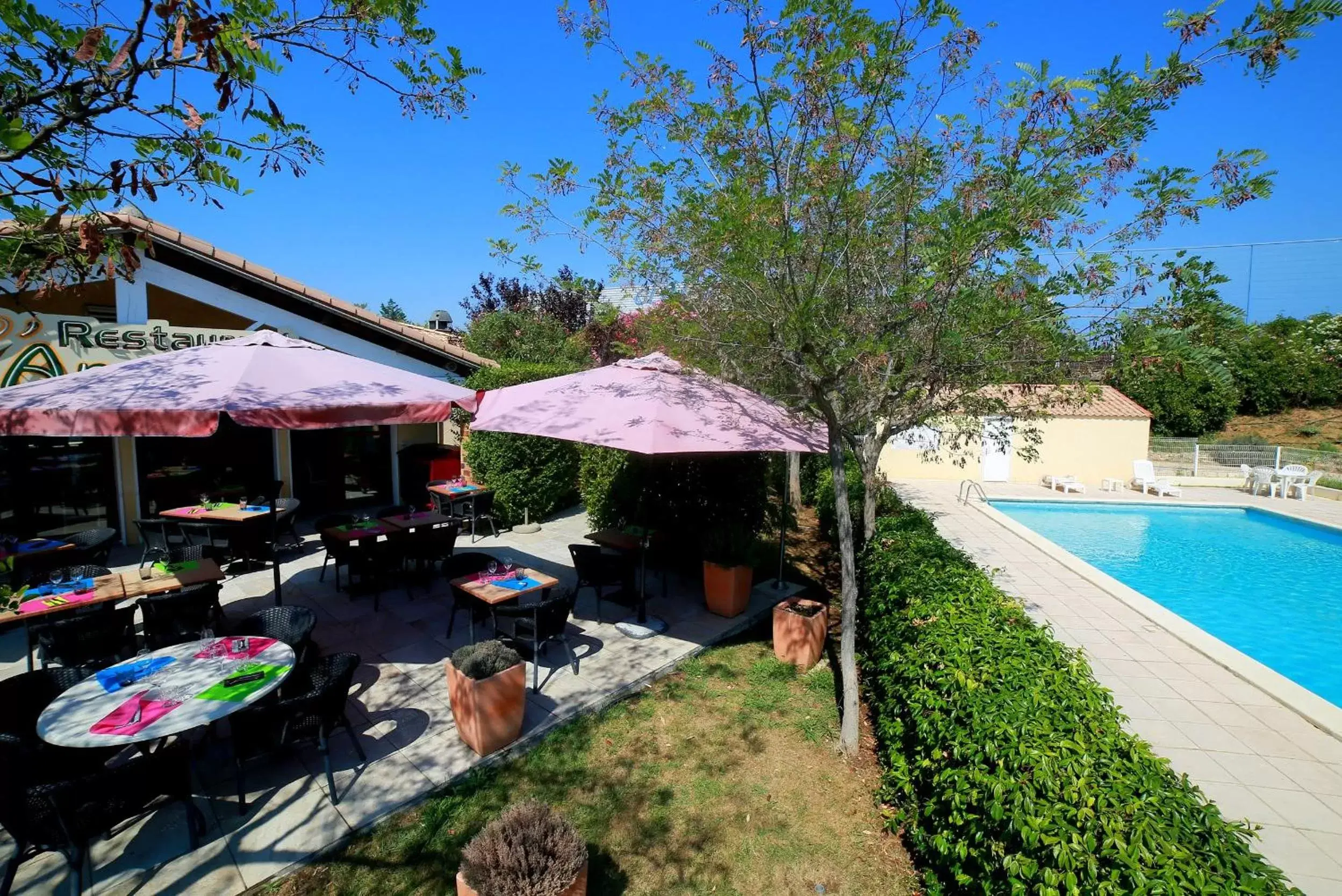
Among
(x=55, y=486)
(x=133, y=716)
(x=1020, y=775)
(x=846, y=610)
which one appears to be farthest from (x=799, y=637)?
(x=55, y=486)

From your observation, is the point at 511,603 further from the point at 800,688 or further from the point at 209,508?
the point at 209,508

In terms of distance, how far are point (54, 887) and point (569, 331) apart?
76.2 ft

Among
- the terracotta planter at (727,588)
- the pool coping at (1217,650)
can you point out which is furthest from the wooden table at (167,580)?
the pool coping at (1217,650)

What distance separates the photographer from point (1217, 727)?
231 inches

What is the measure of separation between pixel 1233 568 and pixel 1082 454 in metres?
10.2

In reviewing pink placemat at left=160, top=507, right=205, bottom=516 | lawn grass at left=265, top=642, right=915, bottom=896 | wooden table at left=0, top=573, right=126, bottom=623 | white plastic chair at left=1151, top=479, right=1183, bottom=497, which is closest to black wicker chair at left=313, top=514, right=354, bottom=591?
pink placemat at left=160, top=507, right=205, bottom=516

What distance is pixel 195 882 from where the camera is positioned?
3557 millimetres

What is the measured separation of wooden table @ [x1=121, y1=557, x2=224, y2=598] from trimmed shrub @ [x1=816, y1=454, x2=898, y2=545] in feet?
28.1

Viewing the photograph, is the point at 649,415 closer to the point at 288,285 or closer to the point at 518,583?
the point at 518,583

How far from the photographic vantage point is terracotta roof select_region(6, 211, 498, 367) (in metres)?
9.89

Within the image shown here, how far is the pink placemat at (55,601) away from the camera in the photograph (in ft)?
17.0

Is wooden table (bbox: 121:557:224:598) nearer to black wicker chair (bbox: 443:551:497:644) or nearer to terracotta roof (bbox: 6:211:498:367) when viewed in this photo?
black wicker chair (bbox: 443:551:497:644)

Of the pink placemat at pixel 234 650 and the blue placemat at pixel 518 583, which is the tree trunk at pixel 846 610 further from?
the pink placemat at pixel 234 650

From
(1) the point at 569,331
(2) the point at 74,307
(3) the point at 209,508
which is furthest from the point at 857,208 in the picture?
(1) the point at 569,331
